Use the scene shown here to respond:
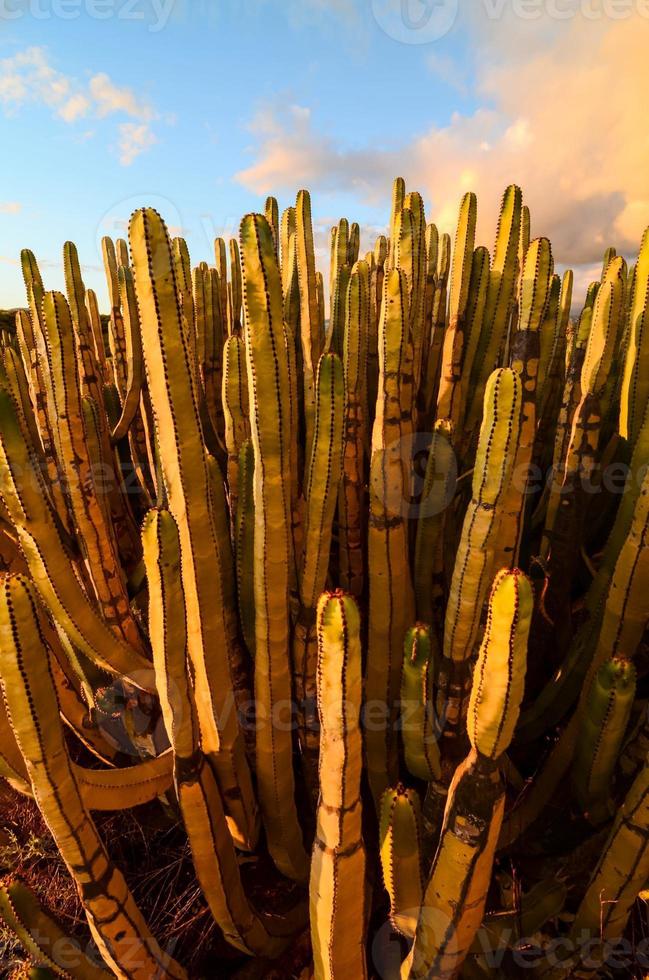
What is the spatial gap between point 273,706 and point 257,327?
3.77ft

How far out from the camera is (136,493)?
3783mm

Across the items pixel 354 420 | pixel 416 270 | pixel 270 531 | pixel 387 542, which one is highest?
pixel 416 270

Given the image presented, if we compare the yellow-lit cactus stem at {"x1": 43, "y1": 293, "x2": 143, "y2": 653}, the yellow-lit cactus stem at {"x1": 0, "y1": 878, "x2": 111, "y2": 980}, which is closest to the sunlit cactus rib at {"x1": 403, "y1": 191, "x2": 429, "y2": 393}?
the yellow-lit cactus stem at {"x1": 43, "y1": 293, "x2": 143, "y2": 653}

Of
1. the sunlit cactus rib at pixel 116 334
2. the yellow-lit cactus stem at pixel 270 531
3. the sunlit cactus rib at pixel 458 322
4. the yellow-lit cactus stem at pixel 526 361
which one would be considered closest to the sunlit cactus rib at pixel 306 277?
the sunlit cactus rib at pixel 458 322

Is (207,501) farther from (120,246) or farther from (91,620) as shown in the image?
(120,246)

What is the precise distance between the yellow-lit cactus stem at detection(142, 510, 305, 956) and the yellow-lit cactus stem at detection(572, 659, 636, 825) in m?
1.17

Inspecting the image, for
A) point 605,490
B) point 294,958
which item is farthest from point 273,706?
point 605,490

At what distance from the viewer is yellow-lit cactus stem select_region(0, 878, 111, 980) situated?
1463 millimetres

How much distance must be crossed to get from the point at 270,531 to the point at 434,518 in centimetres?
83

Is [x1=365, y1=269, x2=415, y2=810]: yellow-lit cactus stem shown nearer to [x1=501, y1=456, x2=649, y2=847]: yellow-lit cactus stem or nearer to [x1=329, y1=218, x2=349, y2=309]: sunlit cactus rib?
[x1=501, y1=456, x2=649, y2=847]: yellow-lit cactus stem

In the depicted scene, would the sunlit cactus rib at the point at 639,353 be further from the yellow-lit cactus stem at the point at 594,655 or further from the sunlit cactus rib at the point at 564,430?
the yellow-lit cactus stem at the point at 594,655

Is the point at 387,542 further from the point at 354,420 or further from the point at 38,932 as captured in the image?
the point at 38,932

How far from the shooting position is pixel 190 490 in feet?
4.95

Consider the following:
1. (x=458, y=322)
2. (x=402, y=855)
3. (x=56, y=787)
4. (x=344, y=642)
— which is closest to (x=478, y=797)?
(x=402, y=855)
